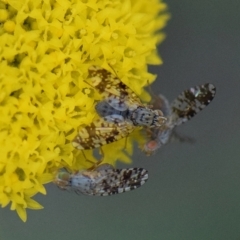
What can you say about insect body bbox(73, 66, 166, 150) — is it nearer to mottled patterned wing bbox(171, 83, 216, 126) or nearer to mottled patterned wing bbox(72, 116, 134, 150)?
mottled patterned wing bbox(72, 116, 134, 150)

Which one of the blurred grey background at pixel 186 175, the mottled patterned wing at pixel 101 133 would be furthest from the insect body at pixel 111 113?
the blurred grey background at pixel 186 175

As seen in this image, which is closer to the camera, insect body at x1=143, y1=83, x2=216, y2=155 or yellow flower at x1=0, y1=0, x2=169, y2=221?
yellow flower at x1=0, y1=0, x2=169, y2=221

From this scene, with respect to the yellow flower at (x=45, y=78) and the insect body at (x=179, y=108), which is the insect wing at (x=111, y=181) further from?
the insect body at (x=179, y=108)

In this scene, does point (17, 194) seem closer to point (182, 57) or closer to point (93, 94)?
point (93, 94)

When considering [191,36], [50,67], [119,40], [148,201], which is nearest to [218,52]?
[191,36]

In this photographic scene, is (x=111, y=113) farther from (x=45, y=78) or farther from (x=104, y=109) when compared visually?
(x=45, y=78)

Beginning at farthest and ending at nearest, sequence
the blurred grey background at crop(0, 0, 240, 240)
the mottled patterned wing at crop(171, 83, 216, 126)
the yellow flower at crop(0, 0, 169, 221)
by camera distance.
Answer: the blurred grey background at crop(0, 0, 240, 240) < the mottled patterned wing at crop(171, 83, 216, 126) < the yellow flower at crop(0, 0, 169, 221)

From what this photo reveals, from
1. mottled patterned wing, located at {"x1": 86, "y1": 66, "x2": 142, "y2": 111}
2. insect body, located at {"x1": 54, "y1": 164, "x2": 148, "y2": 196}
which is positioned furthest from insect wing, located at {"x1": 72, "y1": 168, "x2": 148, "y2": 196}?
mottled patterned wing, located at {"x1": 86, "y1": 66, "x2": 142, "y2": 111}

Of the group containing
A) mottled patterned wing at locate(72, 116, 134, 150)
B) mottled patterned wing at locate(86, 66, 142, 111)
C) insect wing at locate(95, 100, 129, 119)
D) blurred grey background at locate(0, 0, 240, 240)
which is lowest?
blurred grey background at locate(0, 0, 240, 240)
